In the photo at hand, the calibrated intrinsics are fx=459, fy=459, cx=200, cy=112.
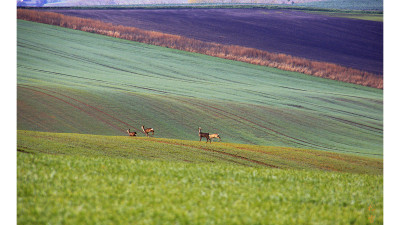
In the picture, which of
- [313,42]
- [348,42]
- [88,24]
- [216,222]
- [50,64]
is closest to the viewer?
[216,222]

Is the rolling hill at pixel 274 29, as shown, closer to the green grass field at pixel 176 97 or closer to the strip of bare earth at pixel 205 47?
the strip of bare earth at pixel 205 47

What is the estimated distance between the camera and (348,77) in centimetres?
3756

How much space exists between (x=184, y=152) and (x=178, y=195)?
360 inches

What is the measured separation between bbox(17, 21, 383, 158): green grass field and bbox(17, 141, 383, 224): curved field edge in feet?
37.7

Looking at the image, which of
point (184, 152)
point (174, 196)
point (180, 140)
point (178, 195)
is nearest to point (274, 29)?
point (180, 140)

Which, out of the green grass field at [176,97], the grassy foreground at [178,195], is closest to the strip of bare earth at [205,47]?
the green grass field at [176,97]

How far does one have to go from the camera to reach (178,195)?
306 inches

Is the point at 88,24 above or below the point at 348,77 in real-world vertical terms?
above

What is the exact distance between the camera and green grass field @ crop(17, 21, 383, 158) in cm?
2314

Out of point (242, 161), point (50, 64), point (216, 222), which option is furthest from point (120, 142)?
point (50, 64)

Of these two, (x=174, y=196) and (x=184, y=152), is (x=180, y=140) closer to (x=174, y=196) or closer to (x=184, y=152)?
(x=184, y=152)
